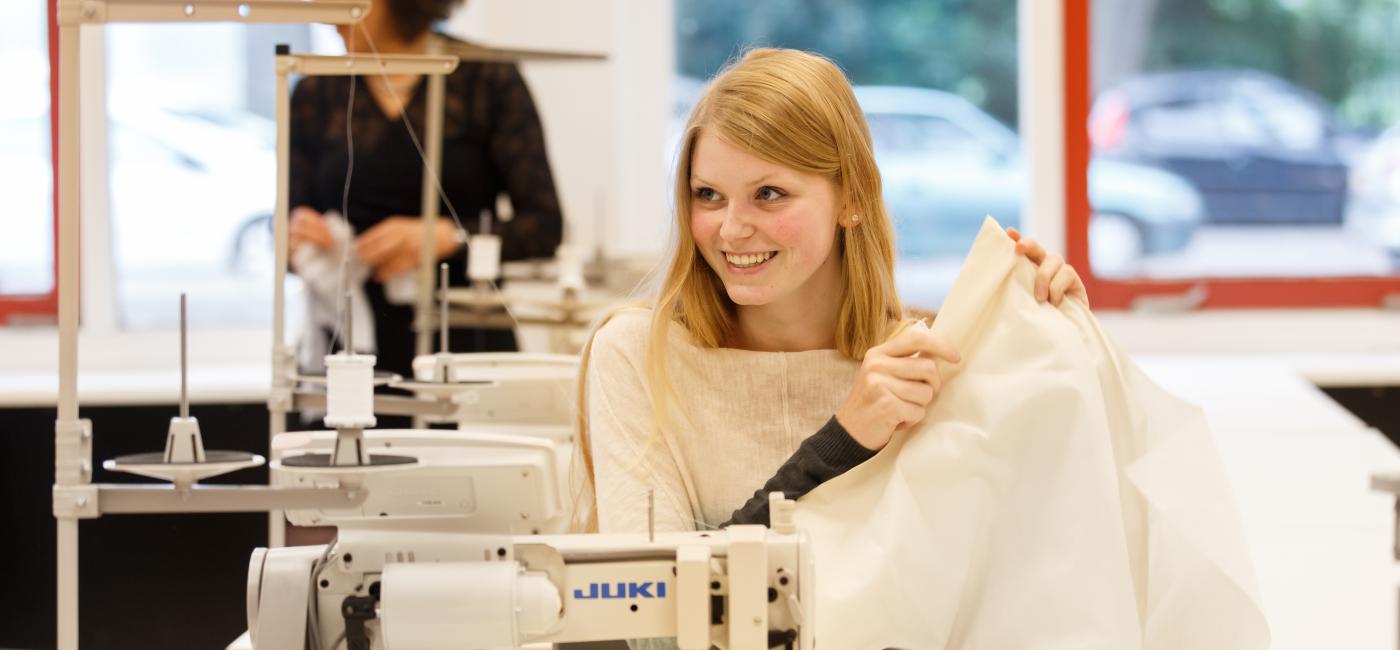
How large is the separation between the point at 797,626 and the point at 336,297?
177 cm

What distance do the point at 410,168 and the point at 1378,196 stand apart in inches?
106

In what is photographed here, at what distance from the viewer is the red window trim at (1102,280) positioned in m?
4.14

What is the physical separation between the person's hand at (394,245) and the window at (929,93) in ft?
4.23

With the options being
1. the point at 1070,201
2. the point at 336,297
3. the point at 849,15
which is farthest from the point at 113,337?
the point at 1070,201

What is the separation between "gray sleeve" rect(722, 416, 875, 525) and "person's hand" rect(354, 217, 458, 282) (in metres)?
1.66

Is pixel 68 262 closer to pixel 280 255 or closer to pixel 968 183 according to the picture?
pixel 280 255

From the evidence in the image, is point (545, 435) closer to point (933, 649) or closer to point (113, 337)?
point (933, 649)

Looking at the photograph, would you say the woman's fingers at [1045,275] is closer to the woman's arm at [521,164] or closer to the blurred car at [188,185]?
the woman's arm at [521,164]

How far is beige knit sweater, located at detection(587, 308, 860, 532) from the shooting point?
5.36ft

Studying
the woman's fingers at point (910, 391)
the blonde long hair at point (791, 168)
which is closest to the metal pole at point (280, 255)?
the blonde long hair at point (791, 168)

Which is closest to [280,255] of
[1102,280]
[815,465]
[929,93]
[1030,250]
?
[815,465]

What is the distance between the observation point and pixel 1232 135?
4.18 m

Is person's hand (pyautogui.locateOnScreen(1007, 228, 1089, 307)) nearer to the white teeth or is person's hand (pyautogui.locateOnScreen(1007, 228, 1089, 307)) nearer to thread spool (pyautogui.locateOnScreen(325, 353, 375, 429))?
the white teeth

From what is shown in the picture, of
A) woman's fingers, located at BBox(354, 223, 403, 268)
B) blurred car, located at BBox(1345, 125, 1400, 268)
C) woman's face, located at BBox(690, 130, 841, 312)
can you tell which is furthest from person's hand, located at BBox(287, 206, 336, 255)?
blurred car, located at BBox(1345, 125, 1400, 268)
